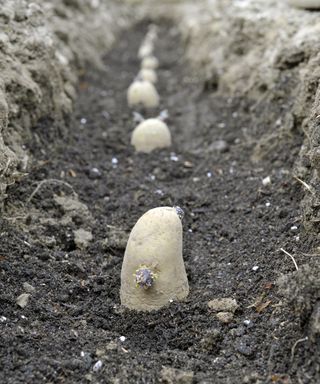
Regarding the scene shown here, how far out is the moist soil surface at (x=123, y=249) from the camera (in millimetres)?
2688

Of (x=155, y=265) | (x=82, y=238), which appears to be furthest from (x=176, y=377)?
(x=82, y=238)

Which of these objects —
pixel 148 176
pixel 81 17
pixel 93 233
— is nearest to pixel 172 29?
pixel 81 17

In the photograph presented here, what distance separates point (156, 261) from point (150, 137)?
2.51 m

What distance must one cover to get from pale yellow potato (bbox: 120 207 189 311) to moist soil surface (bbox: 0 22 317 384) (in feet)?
0.25

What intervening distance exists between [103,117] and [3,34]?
6.13 feet

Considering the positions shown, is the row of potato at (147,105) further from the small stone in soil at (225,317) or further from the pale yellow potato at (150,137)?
the small stone in soil at (225,317)

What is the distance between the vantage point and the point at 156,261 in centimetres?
312

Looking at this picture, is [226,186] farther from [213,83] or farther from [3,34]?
[213,83]

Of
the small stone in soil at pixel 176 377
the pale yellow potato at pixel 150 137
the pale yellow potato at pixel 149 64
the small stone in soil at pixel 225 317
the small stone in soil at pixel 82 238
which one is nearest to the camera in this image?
the small stone in soil at pixel 176 377

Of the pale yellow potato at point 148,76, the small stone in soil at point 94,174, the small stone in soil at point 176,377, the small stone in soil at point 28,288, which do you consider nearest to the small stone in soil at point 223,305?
the small stone in soil at point 176,377

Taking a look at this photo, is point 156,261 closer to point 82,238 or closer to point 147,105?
A: point 82,238

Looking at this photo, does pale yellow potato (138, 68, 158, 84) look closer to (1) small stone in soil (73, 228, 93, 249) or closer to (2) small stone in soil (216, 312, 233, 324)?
(1) small stone in soil (73, 228, 93, 249)

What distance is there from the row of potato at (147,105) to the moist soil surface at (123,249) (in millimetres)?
111

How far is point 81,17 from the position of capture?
9438 millimetres
